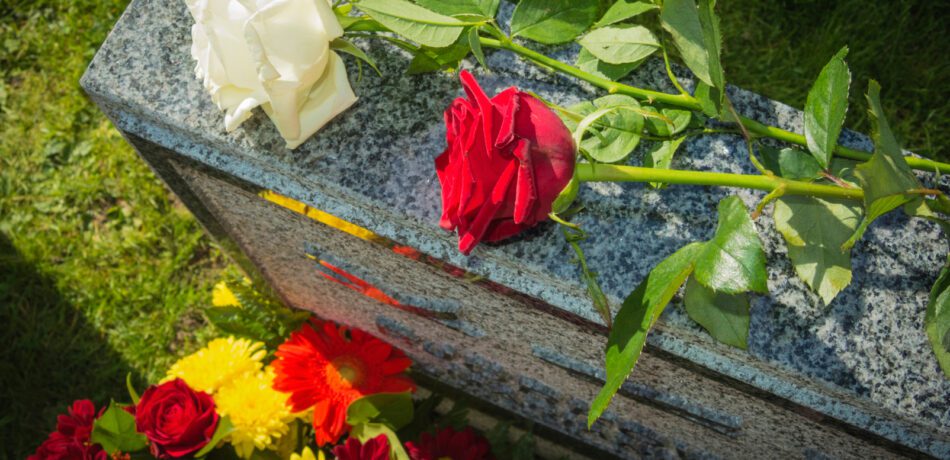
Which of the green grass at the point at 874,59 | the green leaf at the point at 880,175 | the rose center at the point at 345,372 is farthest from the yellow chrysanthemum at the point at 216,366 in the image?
the green grass at the point at 874,59

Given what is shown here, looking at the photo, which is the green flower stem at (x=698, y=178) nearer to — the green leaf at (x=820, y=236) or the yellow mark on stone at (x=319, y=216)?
the green leaf at (x=820, y=236)

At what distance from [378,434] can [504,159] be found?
727 millimetres

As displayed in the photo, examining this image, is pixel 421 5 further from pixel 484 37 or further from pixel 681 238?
pixel 681 238

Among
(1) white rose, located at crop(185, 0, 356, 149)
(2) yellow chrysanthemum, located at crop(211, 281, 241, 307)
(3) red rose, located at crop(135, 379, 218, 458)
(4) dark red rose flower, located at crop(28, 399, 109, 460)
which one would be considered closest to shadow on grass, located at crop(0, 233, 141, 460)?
(2) yellow chrysanthemum, located at crop(211, 281, 241, 307)

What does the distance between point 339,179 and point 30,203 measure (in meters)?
1.71

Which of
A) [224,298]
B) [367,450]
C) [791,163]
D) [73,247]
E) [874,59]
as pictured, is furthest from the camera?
[73,247]

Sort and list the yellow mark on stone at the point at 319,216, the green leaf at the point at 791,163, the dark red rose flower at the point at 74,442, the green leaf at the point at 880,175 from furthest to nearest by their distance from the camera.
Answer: the dark red rose flower at the point at 74,442
the yellow mark on stone at the point at 319,216
the green leaf at the point at 791,163
the green leaf at the point at 880,175

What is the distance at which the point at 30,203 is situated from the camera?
8.07 feet

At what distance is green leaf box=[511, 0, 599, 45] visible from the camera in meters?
1.09

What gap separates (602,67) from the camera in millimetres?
1143

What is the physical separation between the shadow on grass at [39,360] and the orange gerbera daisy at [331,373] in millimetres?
863

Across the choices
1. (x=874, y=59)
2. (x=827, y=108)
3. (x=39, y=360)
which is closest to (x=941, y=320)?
(x=827, y=108)

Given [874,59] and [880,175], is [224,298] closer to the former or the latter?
[880,175]

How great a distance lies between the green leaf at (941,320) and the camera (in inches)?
Result: 37.6
